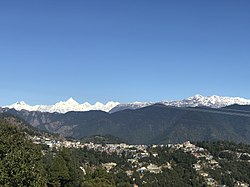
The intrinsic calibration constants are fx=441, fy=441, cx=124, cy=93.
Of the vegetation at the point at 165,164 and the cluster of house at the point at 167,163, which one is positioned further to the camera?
the cluster of house at the point at 167,163

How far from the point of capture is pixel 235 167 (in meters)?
157

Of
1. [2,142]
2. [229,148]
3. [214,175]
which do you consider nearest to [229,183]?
[214,175]

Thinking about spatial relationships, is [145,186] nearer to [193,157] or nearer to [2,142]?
[2,142]

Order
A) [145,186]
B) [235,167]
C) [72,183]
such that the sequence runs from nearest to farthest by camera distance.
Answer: [72,183] < [145,186] < [235,167]

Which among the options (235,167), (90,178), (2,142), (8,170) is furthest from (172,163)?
(8,170)

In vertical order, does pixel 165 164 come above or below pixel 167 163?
below

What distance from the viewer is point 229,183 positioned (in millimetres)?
142125

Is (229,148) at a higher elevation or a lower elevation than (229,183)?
higher

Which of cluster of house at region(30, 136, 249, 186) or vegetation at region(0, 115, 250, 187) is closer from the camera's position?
vegetation at region(0, 115, 250, 187)

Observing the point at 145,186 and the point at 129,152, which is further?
the point at 129,152

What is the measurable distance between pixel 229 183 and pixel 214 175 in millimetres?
6285

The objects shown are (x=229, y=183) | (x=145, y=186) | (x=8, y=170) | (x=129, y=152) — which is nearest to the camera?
(x=8, y=170)

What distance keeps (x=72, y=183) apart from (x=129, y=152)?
116139mm

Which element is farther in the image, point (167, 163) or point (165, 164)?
point (167, 163)
